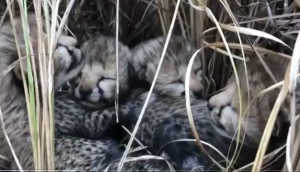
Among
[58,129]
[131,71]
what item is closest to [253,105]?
[131,71]

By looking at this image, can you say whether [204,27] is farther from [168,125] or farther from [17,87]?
[17,87]

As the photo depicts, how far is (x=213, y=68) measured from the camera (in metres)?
1.80

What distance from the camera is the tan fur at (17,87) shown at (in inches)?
64.5

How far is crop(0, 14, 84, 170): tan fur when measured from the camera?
1638 mm

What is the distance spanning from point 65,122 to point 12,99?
153 mm

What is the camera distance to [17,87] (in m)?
1.68

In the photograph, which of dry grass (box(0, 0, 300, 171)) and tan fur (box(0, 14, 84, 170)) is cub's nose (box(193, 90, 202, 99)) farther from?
tan fur (box(0, 14, 84, 170))

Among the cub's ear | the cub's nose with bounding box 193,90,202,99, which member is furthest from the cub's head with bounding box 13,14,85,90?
the cub's nose with bounding box 193,90,202,99

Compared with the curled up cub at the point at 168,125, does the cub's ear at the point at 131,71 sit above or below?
above

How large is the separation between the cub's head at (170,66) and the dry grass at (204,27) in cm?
4

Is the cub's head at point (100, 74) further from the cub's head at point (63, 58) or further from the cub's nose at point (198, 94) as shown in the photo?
the cub's nose at point (198, 94)

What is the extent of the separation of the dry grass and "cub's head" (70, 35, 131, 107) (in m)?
0.08

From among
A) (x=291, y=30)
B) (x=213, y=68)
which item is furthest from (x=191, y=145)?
(x=291, y=30)

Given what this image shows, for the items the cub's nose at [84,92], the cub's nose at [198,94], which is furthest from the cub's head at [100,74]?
the cub's nose at [198,94]
